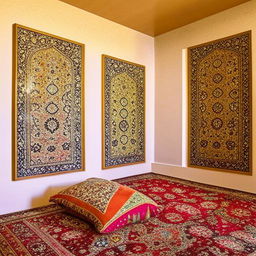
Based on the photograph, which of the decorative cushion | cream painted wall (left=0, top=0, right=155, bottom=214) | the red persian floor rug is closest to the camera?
the red persian floor rug

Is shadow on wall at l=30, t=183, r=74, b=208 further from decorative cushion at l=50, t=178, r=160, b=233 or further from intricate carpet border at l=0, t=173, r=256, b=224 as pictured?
decorative cushion at l=50, t=178, r=160, b=233

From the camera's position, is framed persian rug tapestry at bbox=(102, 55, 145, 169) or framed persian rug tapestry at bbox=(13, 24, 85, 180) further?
framed persian rug tapestry at bbox=(102, 55, 145, 169)

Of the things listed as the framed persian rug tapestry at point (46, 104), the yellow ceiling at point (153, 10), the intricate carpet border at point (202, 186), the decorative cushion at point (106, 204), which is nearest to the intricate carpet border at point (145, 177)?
the intricate carpet border at point (202, 186)

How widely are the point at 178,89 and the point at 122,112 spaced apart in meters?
0.92

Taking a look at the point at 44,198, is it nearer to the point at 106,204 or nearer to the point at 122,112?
the point at 106,204

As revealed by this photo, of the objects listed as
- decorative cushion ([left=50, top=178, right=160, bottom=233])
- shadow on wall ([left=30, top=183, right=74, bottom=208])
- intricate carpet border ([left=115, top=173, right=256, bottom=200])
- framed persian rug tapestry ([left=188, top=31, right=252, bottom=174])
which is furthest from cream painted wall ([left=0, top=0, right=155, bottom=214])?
framed persian rug tapestry ([left=188, top=31, right=252, bottom=174])

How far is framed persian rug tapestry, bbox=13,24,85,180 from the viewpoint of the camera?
2297mm

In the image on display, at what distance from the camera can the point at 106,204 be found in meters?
1.82

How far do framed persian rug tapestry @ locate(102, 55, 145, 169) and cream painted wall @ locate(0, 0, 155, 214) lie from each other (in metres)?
0.10

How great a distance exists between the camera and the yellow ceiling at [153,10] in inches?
109

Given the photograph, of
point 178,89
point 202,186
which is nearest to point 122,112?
point 178,89

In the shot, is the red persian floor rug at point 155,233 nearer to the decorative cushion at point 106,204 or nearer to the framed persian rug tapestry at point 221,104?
the decorative cushion at point 106,204

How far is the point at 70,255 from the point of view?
4.61 feet

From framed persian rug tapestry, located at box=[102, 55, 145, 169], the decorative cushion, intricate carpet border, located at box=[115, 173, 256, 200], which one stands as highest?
framed persian rug tapestry, located at box=[102, 55, 145, 169]
